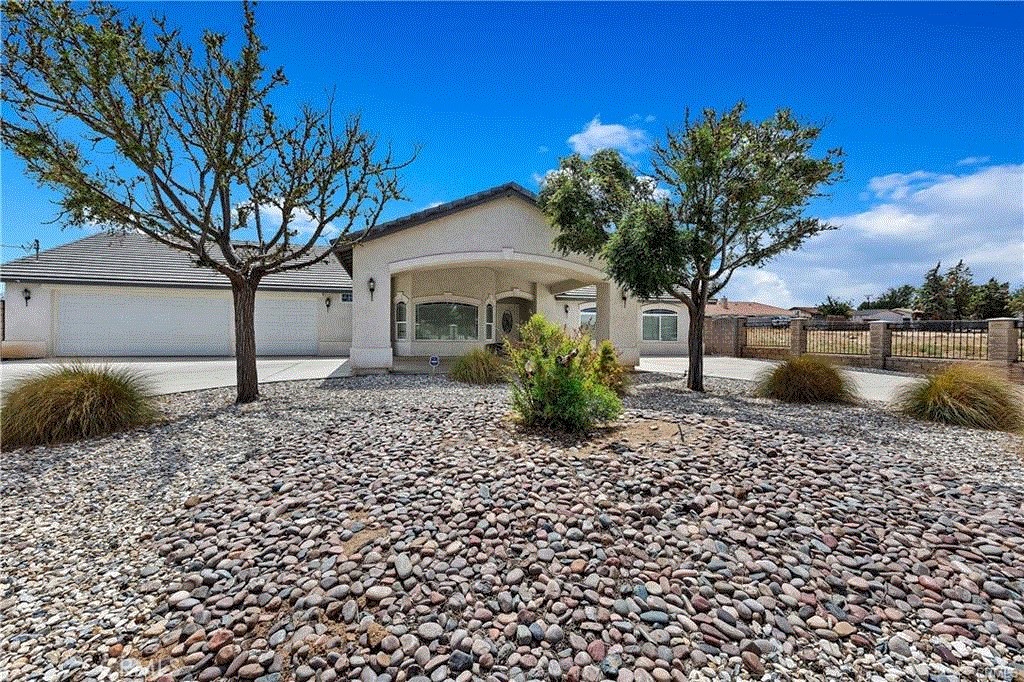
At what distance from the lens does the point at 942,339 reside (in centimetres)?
1459

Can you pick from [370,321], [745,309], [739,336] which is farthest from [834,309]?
[370,321]

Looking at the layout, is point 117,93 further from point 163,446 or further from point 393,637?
point 393,637

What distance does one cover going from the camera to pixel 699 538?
3.17 m

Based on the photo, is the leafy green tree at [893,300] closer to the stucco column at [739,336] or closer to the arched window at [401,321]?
the stucco column at [739,336]

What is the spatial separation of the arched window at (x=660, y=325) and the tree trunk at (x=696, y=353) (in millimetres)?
13021

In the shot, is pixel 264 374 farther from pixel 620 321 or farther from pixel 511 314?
pixel 620 321

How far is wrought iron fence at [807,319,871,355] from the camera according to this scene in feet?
55.2

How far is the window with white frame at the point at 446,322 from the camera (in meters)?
15.9

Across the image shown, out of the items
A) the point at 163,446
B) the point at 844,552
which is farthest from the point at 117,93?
the point at 844,552

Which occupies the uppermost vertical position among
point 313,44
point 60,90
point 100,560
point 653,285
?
point 313,44

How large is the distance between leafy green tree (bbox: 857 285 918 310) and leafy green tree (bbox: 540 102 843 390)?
62087mm

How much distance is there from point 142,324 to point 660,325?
23.7 meters

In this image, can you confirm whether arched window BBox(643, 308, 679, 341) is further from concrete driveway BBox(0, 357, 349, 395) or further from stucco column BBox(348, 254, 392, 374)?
concrete driveway BBox(0, 357, 349, 395)

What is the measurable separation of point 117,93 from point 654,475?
30.9ft
